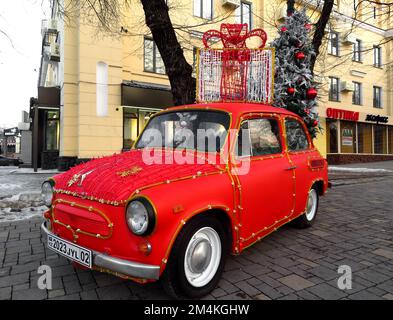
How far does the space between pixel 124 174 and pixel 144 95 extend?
12.1 meters

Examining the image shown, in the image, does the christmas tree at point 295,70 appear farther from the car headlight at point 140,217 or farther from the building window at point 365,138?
the building window at point 365,138

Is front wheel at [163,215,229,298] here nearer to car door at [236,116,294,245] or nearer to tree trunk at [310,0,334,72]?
car door at [236,116,294,245]

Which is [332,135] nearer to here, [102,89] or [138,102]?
[138,102]

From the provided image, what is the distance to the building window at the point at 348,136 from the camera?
21.5 m

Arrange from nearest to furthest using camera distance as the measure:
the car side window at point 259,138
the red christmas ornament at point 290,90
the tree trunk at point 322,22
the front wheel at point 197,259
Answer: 1. the front wheel at point 197,259
2. the car side window at point 259,138
3. the red christmas ornament at point 290,90
4. the tree trunk at point 322,22

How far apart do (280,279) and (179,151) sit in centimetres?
172

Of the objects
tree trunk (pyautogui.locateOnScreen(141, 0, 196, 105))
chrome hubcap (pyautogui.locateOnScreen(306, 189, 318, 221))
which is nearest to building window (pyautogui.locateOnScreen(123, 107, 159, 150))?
tree trunk (pyautogui.locateOnScreen(141, 0, 196, 105))

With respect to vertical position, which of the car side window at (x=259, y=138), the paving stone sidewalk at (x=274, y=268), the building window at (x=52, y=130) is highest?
the building window at (x=52, y=130)

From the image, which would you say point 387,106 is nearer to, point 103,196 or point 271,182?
point 271,182

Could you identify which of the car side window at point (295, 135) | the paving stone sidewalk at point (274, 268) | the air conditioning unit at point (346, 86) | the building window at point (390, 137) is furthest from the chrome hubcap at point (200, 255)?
the building window at point (390, 137)

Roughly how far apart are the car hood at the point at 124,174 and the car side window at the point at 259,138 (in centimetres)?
46

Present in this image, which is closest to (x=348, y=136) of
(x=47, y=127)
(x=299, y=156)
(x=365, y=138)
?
(x=365, y=138)

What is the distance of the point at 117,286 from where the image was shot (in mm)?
3016
